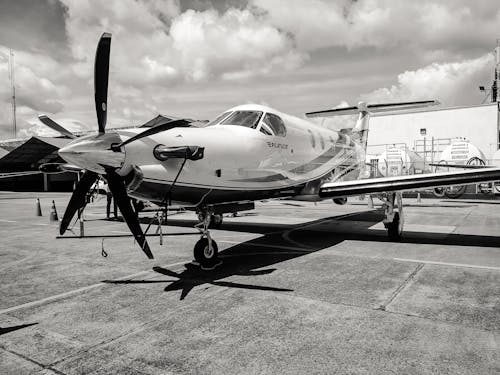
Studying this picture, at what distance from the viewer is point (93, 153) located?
5.92m

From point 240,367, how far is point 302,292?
8.70 feet

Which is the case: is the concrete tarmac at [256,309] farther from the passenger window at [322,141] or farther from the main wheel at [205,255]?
the passenger window at [322,141]

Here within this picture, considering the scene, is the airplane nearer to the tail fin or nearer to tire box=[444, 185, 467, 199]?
the tail fin

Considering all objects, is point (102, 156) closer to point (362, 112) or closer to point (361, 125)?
point (361, 125)

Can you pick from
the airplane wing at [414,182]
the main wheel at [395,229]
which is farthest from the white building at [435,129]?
the airplane wing at [414,182]

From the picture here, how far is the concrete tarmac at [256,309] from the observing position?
4.13m

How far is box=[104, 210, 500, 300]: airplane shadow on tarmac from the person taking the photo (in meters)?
7.39

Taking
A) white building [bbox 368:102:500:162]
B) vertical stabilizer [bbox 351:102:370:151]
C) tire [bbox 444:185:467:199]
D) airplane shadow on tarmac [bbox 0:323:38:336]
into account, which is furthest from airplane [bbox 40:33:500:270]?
white building [bbox 368:102:500:162]

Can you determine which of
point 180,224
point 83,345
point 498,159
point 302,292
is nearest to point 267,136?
point 302,292

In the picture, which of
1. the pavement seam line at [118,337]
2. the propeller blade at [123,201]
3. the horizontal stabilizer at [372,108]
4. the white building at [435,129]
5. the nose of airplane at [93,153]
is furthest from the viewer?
the white building at [435,129]

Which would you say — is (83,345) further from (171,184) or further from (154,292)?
(171,184)

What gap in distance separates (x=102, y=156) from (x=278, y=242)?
661 centimetres

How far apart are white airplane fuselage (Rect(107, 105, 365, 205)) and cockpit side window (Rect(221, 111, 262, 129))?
16 cm

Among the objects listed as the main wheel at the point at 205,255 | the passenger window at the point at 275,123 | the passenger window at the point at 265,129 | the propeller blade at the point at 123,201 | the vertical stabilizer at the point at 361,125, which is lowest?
the main wheel at the point at 205,255
